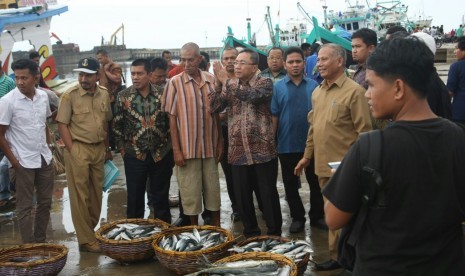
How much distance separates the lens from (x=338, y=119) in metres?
4.18

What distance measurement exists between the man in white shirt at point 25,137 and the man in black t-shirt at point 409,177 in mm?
3971

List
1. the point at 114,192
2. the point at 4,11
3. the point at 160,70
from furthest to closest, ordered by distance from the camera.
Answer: the point at 4,11, the point at 114,192, the point at 160,70

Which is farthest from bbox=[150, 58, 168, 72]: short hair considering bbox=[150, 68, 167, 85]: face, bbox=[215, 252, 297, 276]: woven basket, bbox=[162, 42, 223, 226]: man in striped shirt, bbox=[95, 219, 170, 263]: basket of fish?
bbox=[215, 252, 297, 276]: woven basket

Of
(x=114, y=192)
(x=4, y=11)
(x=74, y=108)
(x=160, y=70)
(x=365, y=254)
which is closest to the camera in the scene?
(x=365, y=254)

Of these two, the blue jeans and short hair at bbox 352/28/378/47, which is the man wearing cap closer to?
the blue jeans

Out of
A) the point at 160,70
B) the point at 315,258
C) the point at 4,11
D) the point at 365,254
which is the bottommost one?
the point at 315,258

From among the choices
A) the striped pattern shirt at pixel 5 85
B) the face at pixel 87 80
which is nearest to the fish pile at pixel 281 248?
the face at pixel 87 80

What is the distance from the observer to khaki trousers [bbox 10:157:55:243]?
200 inches

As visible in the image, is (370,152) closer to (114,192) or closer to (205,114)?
(205,114)

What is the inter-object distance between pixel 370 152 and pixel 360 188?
153mm

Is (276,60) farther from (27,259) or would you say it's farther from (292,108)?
(27,259)

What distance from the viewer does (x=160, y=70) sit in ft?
22.8

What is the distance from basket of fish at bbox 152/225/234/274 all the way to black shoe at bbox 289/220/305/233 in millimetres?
1127

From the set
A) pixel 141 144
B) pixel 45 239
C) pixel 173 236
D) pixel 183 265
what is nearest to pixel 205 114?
pixel 141 144
